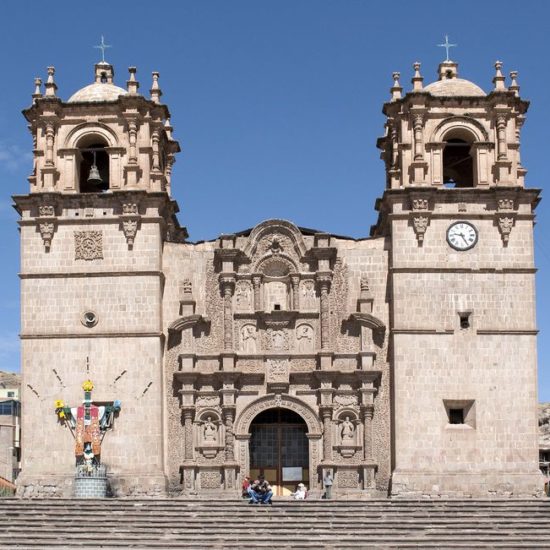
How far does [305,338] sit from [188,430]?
5.17m

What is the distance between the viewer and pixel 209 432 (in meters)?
41.4

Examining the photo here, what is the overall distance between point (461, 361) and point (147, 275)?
36.7 feet

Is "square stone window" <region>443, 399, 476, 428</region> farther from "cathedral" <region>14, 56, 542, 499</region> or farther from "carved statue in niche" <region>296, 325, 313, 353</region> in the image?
"carved statue in niche" <region>296, 325, 313, 353</region>

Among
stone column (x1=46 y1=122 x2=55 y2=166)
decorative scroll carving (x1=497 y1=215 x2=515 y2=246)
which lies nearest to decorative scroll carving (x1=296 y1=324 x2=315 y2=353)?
decorative scroll carving (x1=497 y1=215 x2=515 y2=246)

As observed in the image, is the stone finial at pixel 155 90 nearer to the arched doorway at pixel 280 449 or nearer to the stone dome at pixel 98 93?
the stone dome at pixel 98 93

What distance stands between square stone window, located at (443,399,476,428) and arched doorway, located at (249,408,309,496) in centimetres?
504

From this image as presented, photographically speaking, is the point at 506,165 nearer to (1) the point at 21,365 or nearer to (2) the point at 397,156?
(2) the point at 397,156

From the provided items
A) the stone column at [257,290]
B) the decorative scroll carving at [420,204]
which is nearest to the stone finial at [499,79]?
the decorative scroll carving at [420,204]

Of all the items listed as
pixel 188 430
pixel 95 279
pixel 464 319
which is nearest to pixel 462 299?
pixel 464 319

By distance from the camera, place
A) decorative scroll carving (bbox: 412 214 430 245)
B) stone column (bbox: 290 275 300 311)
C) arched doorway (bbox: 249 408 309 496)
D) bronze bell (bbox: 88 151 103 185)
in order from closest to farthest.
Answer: decorative scroll carving (bbox: 412 214 430 245), arched doorway (bbox: 249 408 309 496), bronze bell (bbox: 88 151 103 185), stone column (bbox: 290 275 300 311)

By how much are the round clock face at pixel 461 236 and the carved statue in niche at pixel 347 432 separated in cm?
709

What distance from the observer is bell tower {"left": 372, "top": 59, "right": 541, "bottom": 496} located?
40.1 metres

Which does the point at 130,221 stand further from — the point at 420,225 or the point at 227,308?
the point at 420,225

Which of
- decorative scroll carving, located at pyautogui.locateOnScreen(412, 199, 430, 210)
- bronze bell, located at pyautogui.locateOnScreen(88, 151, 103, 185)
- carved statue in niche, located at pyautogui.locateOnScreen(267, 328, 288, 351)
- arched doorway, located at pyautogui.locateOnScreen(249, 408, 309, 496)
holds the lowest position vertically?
arched doorway, located at pyautogui.locateOnScreen(249, 408, 309, 496)
